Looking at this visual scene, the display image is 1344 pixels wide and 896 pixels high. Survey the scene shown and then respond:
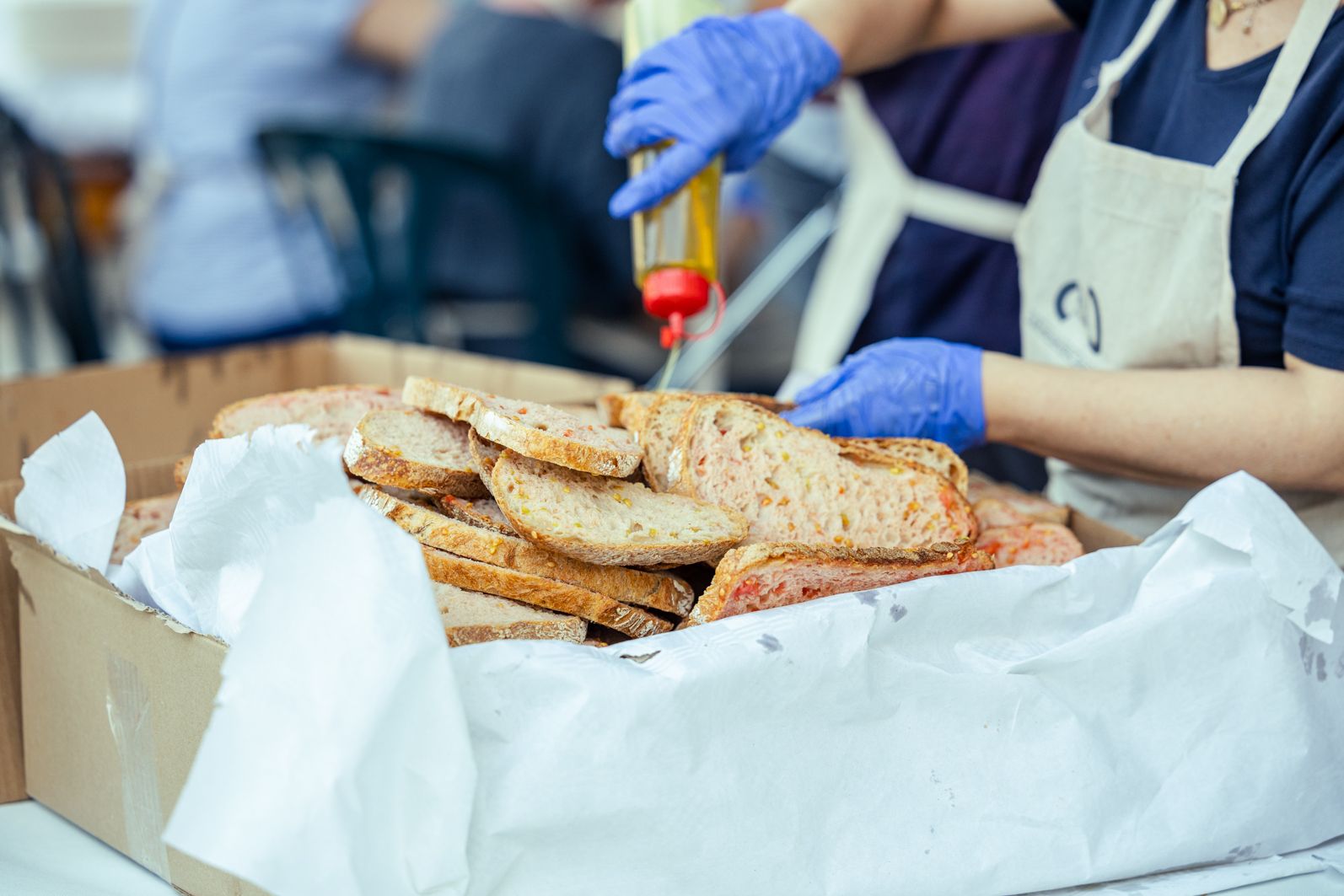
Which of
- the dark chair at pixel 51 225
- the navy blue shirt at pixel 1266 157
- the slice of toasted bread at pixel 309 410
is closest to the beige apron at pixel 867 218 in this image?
the navy blue shirt at pixel 1266 157

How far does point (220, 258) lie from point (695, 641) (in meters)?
2.48


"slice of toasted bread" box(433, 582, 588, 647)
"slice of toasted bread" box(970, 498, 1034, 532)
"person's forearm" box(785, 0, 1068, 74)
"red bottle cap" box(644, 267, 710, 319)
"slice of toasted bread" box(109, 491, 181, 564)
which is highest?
"person's forearm" box(785, 0, 1068, 74)

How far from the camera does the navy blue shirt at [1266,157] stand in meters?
1.21

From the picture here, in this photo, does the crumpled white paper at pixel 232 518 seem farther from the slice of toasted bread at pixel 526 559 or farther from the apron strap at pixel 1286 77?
the apron strap at pixel 1286 77

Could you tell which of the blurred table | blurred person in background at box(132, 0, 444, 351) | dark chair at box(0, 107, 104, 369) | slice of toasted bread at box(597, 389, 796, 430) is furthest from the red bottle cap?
the blurred table

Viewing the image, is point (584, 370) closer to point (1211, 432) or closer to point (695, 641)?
point (1211, 432)

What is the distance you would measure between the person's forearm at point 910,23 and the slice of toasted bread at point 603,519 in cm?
89

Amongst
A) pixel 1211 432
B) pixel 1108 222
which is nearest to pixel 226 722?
pixel 1211 432

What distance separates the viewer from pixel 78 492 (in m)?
1.07

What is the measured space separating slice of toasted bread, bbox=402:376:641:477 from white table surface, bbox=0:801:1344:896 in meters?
0.48

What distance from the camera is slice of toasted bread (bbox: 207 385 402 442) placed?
4.37 ft

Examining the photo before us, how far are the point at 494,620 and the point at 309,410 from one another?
1.57 ft

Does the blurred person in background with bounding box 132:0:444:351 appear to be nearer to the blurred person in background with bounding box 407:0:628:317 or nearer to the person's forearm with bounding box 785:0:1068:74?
the blurred person in background with bounding box 407:0:628:317

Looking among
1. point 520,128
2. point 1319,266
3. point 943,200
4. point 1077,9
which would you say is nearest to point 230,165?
point 520,128
